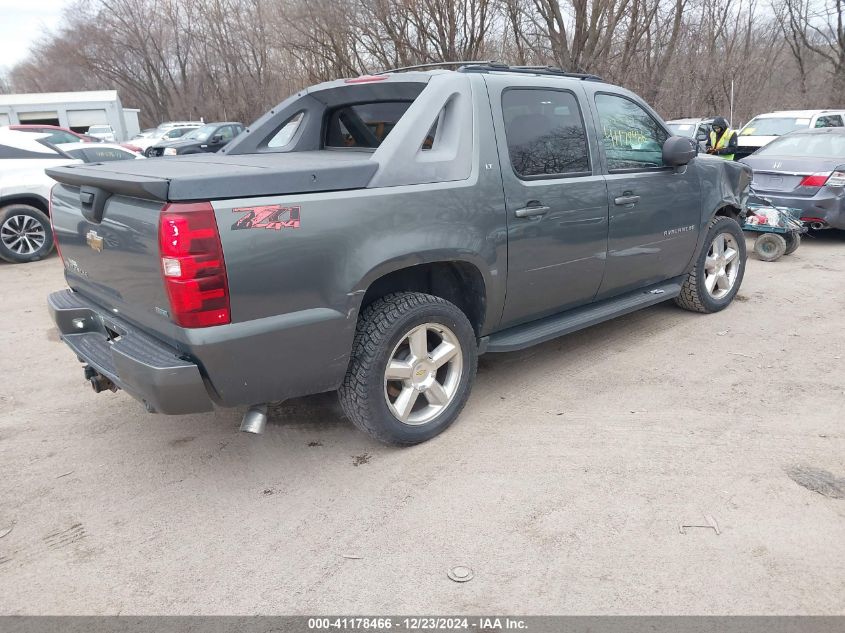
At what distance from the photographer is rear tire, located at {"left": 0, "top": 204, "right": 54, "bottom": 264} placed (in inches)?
329

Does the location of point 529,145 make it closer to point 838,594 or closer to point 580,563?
point 580,563

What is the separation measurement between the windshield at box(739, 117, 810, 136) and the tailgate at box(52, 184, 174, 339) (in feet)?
47.9

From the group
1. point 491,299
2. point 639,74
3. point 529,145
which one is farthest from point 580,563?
point 639,74

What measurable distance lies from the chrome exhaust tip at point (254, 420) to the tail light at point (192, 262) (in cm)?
58

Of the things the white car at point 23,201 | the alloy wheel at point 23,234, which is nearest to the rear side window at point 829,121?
the white car at point 23,201

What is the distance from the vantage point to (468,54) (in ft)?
64.7

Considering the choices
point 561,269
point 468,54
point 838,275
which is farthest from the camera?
point 468,54

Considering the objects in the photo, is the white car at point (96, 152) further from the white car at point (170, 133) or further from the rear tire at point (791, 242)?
the white car at point (170, 133)

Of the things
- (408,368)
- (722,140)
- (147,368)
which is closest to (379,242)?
(408,368)

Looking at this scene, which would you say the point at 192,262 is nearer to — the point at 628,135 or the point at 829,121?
the point at 628,135

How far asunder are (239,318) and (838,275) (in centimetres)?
703

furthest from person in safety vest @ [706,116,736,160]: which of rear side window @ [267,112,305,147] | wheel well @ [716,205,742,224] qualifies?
rear side window @ [267,112,305,147]

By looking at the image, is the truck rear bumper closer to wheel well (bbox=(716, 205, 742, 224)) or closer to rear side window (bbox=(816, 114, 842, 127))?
wheel well (bbox=(716, 205, 742, 224))

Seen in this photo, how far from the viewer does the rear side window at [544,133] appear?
3.82m
